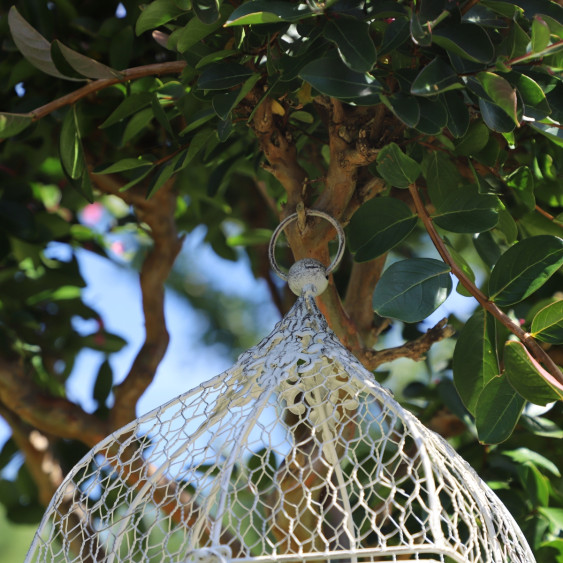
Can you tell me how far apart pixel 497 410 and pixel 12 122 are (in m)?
0.54

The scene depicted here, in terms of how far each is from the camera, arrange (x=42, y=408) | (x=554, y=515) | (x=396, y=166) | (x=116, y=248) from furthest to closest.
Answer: (x=116, y=248), (x=42, y=408), (x=554, y=515), (x=396, y=166)

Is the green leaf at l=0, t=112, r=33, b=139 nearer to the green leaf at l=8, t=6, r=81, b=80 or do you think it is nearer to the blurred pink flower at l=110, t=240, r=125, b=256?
the green leaf at l=8, t=6, r=81, b=80

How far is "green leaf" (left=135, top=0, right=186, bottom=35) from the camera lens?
65cm

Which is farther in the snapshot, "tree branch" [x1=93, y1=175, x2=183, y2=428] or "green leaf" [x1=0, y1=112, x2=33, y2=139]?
"tree branch" [x1=93, y1=175, x2=183, y2=428]

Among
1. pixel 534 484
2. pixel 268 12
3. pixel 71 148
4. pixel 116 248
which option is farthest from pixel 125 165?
pixel 116 248

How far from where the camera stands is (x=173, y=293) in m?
2.22

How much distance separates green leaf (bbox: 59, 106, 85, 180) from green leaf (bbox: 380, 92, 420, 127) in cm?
35

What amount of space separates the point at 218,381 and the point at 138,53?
52cm

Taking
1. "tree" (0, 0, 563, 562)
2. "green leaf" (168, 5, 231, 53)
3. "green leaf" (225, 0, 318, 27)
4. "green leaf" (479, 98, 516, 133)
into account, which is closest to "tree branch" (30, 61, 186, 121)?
"tree" (0, 0, 563, 562)

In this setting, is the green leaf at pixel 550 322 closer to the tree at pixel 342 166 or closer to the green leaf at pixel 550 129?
the tree at pixel 342 166

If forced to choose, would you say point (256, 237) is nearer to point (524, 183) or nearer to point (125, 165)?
point (125, 165)

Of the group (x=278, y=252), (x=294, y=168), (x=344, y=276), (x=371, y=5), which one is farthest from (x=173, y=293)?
(x=371, y=5)

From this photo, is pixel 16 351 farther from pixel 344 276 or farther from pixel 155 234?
pixel 344 276

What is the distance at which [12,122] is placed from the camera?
735mm
